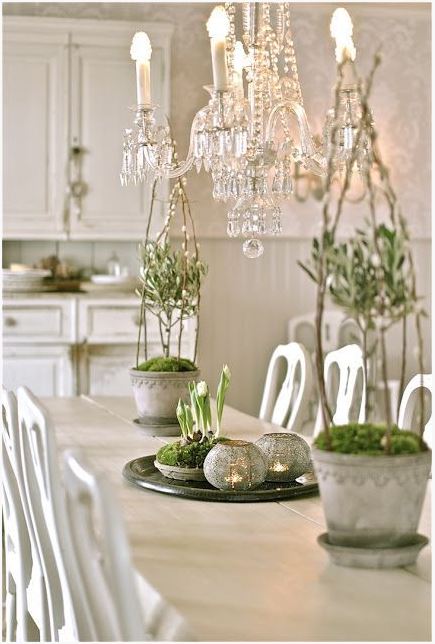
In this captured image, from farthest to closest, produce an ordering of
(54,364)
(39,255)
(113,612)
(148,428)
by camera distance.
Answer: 1. (39,255)
2. (54,364)
3. (148,428)
4. (113,612)

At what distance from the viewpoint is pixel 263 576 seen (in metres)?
1.55

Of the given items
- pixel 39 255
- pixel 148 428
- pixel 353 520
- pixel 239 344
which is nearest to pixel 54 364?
pixel 39 255

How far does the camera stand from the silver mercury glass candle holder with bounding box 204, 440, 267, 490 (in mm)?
2057

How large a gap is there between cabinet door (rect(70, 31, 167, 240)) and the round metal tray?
115 inches

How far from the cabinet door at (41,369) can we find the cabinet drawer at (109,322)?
138mm

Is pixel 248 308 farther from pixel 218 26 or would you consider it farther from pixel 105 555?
pixel 105 555

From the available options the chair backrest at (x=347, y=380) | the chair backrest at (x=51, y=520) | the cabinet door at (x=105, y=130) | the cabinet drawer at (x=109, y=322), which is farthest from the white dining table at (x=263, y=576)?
the cabinet door at (x=105, y=130)

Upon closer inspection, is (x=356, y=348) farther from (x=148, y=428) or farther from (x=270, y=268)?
(x=270, y=268)

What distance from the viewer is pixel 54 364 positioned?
16.0 ft

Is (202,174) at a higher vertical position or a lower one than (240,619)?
higher

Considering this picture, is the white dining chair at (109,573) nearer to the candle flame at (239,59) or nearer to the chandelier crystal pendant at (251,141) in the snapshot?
the chandelier crystal pendant at (251,141)

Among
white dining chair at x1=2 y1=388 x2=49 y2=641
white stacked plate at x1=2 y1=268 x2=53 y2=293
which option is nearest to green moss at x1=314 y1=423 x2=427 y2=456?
white dining chair at x1=2 y1=388 x2=49 y2=641

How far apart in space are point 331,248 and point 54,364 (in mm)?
3561

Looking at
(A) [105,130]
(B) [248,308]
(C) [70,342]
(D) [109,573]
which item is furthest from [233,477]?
(B) [248,308]
